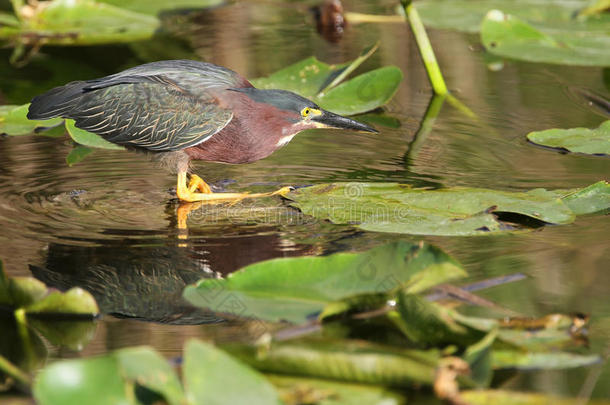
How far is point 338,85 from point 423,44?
653 mm

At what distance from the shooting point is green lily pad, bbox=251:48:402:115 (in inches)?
239

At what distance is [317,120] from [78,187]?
1368 millimetres

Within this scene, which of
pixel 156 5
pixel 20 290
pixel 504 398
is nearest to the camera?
pixel 504 398

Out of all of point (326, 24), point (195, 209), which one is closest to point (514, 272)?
point (195, 209)

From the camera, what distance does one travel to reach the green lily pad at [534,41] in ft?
22.7

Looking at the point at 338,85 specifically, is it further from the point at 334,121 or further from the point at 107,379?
the point at 107,379

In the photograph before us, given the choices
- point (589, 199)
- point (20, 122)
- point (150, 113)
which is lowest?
point (589, 199)

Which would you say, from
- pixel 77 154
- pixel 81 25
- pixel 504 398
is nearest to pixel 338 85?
pixel 77 154

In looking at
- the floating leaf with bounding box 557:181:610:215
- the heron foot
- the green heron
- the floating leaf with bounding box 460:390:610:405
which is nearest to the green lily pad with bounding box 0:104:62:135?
the green heron

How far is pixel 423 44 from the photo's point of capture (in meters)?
6.14

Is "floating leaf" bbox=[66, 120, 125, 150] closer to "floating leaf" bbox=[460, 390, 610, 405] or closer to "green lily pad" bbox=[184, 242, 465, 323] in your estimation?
"green lily pad" bbox=[184, 242, 465, 323]

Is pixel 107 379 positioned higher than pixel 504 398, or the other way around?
pixel 107 379

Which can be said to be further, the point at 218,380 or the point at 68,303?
the point at 68,303

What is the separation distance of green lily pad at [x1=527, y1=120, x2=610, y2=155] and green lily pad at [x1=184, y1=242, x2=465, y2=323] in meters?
2.39
